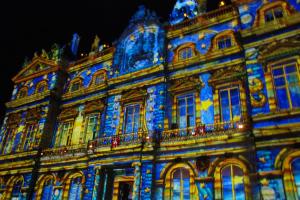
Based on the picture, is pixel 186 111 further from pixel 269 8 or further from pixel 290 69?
pixel 269 8

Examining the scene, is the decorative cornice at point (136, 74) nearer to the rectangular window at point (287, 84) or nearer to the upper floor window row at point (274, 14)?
the upper floor window row at point (274, 14)

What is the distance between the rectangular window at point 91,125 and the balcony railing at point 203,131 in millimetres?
6635

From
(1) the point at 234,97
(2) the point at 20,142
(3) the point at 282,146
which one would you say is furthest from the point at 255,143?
(2) the point at 20,142

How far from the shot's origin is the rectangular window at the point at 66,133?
21.8 m

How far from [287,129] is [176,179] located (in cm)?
648

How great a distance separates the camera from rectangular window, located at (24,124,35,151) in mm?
22766

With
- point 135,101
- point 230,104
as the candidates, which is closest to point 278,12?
point 230,104

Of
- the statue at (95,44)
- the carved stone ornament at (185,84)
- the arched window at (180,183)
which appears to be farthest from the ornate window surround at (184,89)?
the statue at (95,44)

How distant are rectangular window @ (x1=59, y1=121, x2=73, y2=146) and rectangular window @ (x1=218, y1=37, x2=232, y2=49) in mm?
13303

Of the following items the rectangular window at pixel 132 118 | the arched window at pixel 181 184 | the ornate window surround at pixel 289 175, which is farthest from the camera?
the rectangular window at pixel 132 118

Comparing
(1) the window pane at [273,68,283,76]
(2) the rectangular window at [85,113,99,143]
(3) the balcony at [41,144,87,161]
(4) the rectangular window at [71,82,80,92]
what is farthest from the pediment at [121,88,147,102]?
(1) the window pane at [273,68,283,76]

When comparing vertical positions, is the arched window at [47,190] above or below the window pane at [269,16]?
below

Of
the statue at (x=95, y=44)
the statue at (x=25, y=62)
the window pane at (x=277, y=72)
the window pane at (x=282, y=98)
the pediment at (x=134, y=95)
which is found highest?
the statue at (x=95, y=44)

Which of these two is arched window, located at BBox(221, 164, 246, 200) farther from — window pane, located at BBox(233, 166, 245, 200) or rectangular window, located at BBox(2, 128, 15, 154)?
rectangular window, located at BBox(2, 128, 15, 154)
